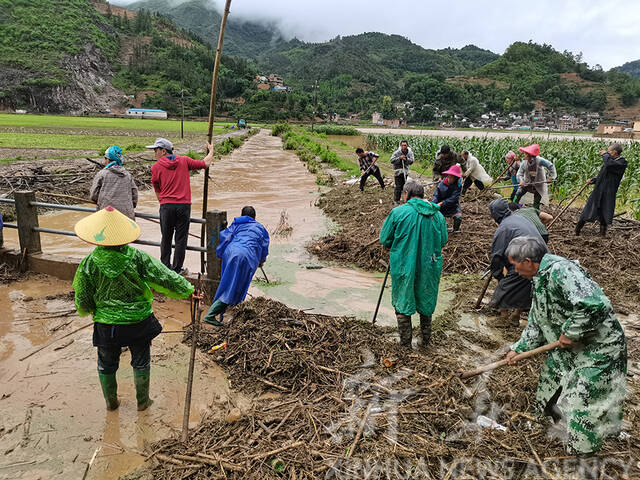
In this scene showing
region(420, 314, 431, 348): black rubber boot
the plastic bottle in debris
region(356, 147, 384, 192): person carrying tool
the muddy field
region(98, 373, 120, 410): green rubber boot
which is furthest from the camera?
region(356, 147, 384, 192): person carrying tool

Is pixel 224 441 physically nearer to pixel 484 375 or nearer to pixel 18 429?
pixel 18 429

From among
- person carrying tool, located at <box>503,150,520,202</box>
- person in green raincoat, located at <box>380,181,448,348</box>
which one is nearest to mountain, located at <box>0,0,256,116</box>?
person carrying tool, located at <box>503,150,520,202</box>

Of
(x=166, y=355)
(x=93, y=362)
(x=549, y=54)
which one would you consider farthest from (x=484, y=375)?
(x=549, y=54)

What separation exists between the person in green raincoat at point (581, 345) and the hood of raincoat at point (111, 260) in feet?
9.28

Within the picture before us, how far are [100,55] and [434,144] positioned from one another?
110 m

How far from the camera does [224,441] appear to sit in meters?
2.98

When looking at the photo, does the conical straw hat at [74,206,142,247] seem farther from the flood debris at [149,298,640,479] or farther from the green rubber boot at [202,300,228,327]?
the green rubber boot at [202,300,228,327]

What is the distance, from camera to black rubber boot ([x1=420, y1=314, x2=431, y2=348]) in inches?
179

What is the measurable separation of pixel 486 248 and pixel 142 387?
6.43 meters

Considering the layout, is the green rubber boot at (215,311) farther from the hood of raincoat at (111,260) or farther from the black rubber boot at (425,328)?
the black rubber boot at (425,328)

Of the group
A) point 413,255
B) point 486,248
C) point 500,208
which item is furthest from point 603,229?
point 413,255

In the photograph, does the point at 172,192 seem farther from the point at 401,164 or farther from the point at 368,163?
the point at 368,163

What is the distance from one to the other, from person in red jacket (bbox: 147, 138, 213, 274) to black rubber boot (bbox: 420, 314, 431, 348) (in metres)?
3.24

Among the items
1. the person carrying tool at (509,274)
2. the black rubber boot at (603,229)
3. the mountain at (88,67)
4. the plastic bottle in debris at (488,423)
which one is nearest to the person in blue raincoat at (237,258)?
the plastic bottle in debris at (488,423)
